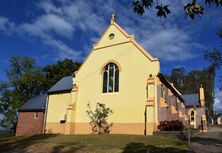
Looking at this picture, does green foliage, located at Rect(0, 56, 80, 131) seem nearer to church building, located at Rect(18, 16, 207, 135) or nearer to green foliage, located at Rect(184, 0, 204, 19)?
church building, located at Rect(18, 16, 207, 135)

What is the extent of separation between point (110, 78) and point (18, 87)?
36049 mm

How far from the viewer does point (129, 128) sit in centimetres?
2478

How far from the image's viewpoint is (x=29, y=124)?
36344 millimetres

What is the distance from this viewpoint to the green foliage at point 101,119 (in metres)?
25.9

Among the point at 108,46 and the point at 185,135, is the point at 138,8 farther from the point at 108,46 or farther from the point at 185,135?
the point at 108,46

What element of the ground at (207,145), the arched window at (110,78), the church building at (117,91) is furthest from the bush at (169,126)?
the arched window at (110,78)

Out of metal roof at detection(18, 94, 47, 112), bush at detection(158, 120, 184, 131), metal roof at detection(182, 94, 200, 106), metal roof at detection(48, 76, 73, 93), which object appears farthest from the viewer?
metal roof at detection(182, 94, 200, 106)

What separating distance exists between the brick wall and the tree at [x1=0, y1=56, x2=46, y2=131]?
15.9m

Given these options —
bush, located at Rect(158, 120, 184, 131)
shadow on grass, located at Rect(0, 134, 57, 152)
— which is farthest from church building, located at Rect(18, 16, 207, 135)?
shadow on grass, located at Rect(0, 134, 57, 152)

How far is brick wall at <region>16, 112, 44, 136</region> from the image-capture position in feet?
115

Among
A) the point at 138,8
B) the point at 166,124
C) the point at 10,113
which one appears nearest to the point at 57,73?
the point at 10,113

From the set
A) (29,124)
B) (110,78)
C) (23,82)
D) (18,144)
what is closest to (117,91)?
(110,78)

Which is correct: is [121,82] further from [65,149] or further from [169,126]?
[65,149]

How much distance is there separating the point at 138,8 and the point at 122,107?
20.4m
